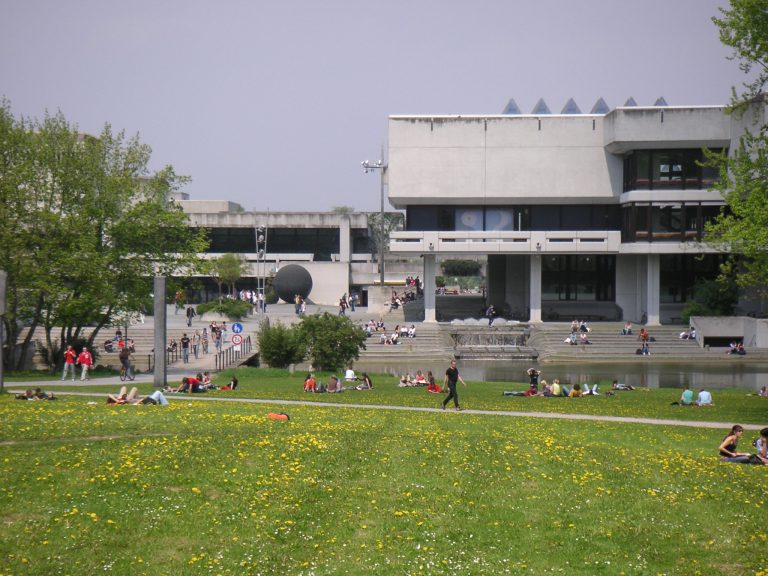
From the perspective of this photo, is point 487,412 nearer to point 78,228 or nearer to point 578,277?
point 78,228

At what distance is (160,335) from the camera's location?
31.9 metres

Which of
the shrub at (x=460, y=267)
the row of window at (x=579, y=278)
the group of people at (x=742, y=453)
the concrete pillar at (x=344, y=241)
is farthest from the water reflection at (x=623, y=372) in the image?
the shrub at (x=460, y=267)

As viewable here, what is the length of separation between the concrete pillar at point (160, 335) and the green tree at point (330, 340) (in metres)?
12.6

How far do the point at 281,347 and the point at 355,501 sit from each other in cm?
3247

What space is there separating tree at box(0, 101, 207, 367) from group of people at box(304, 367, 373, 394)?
8.78 meters

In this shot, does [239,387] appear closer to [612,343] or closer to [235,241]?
[612,343]

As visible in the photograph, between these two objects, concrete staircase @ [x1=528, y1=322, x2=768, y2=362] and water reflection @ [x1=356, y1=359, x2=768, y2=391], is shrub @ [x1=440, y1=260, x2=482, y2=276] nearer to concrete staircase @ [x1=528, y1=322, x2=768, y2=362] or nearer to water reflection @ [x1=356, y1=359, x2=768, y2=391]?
concrete staircase @ [x1=528, y1=322, x2=768, y2=362]

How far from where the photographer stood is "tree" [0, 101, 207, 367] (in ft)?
123

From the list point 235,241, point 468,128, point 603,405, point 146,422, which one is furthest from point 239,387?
point 235,241

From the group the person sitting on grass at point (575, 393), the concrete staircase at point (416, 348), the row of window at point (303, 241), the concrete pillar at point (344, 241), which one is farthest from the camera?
the row of window at point (303, 241)

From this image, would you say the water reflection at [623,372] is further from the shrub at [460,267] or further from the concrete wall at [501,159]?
Result: the shrub at [460,267]

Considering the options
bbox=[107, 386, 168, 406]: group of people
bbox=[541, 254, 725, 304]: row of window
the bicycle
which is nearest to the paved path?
bbox=[107, 386, 168, 406]: group of people

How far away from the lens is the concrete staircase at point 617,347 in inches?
2269

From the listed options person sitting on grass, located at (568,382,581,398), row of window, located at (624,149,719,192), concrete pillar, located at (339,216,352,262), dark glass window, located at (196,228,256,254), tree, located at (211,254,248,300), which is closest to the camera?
person sitting on grass, located at (568,382,581,398)
